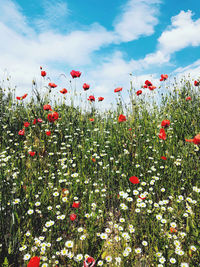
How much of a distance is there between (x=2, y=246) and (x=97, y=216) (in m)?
0.96

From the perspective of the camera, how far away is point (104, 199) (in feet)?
8.99

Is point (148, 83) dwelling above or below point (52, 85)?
below

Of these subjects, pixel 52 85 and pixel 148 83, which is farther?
pixel 52 85

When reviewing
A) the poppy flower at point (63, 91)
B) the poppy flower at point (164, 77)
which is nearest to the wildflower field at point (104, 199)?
the poppy flower at point (63, 91)

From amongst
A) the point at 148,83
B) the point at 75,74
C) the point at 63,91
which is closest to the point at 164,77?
the point at 148,83

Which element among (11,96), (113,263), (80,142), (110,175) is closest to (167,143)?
(110,175)

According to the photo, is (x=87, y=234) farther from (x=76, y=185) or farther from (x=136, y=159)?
(x=136, y=159)

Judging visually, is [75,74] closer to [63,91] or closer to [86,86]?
[86,86]

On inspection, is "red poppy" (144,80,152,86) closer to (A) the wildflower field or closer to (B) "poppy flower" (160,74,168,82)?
(A) the wildflower field

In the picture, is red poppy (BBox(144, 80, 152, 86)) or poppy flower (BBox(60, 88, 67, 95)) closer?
red poppy (BBox(144, 80, 152, 86))

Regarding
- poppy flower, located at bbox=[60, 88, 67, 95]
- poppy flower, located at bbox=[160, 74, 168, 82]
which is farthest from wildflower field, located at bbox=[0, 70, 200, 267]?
poppy flower, located at bbox=[160, 74, 168, 82]

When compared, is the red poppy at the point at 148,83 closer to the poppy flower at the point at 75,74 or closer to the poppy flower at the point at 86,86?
the poppy flower at the point at 86,86

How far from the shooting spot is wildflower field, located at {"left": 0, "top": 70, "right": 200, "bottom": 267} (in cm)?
198

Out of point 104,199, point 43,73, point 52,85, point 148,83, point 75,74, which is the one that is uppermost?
point 43,73
